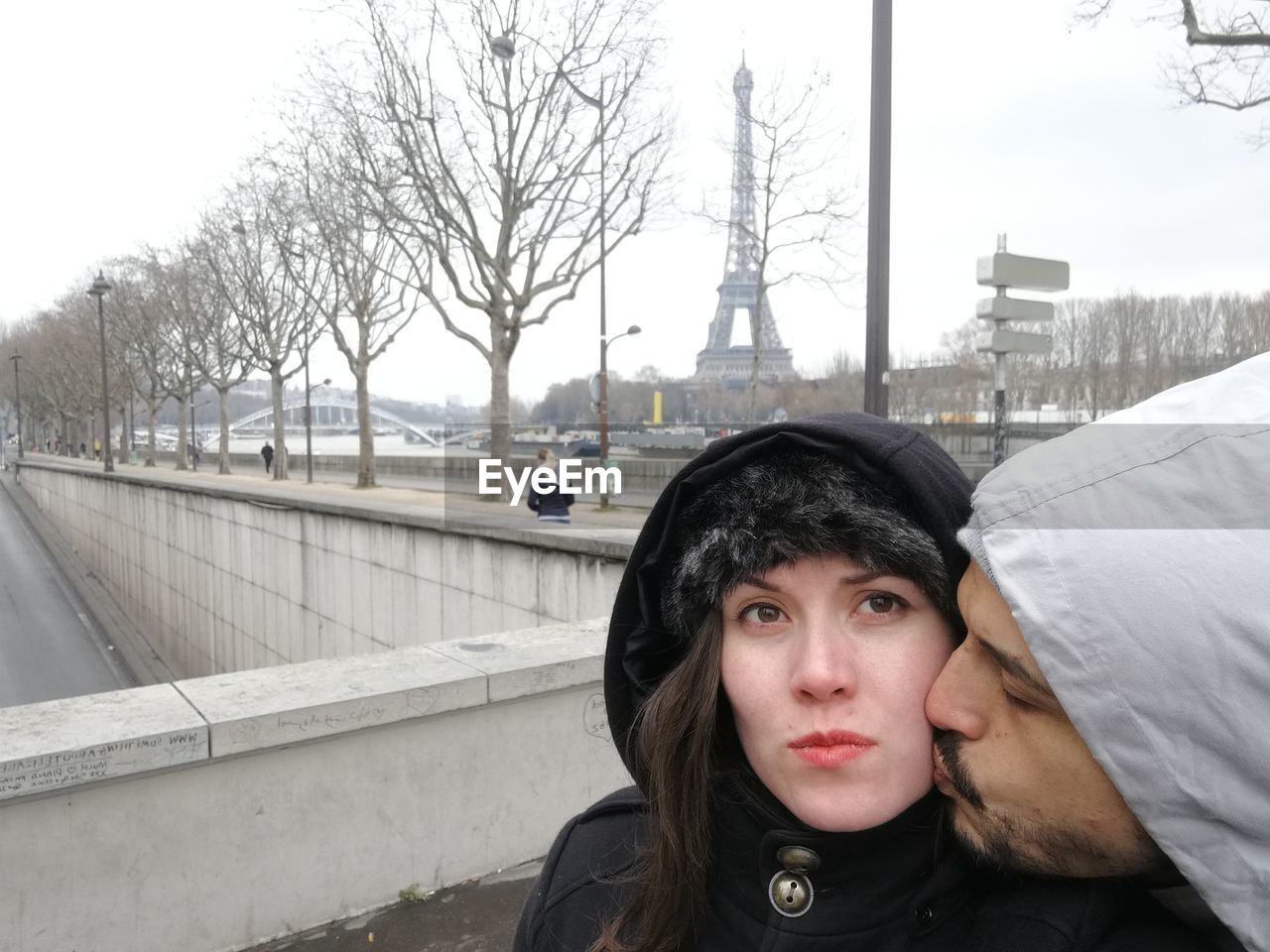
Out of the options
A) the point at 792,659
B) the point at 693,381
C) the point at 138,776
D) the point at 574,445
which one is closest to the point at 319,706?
the point at 138,776

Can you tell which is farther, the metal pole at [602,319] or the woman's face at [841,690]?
the metal pole at [602,319]

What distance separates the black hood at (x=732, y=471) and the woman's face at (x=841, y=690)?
113mm

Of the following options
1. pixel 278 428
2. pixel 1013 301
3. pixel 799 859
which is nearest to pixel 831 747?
pixel 799 859

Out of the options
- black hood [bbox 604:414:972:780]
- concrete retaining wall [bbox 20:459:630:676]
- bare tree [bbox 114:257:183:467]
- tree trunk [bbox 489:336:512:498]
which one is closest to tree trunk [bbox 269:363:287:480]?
concrete retaining wall [bbox 20:459:630:676]

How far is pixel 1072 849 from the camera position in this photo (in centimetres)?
98

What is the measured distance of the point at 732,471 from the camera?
1397 millimetres

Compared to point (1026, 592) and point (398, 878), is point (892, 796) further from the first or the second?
point (398, 878)

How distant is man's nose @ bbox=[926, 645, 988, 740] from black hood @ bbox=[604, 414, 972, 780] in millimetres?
150

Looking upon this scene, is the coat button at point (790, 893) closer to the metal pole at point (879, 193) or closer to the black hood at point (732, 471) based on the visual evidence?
the black hood at point (732, 471)

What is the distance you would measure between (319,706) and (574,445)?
30.0m

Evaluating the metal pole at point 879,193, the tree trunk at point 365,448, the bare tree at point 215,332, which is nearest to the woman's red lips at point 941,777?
the metal pole at point 879,193

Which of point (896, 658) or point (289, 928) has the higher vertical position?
point (896, 658)

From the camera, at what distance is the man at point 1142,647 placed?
0.79 metres

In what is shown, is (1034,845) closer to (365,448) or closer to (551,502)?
(551,502)
